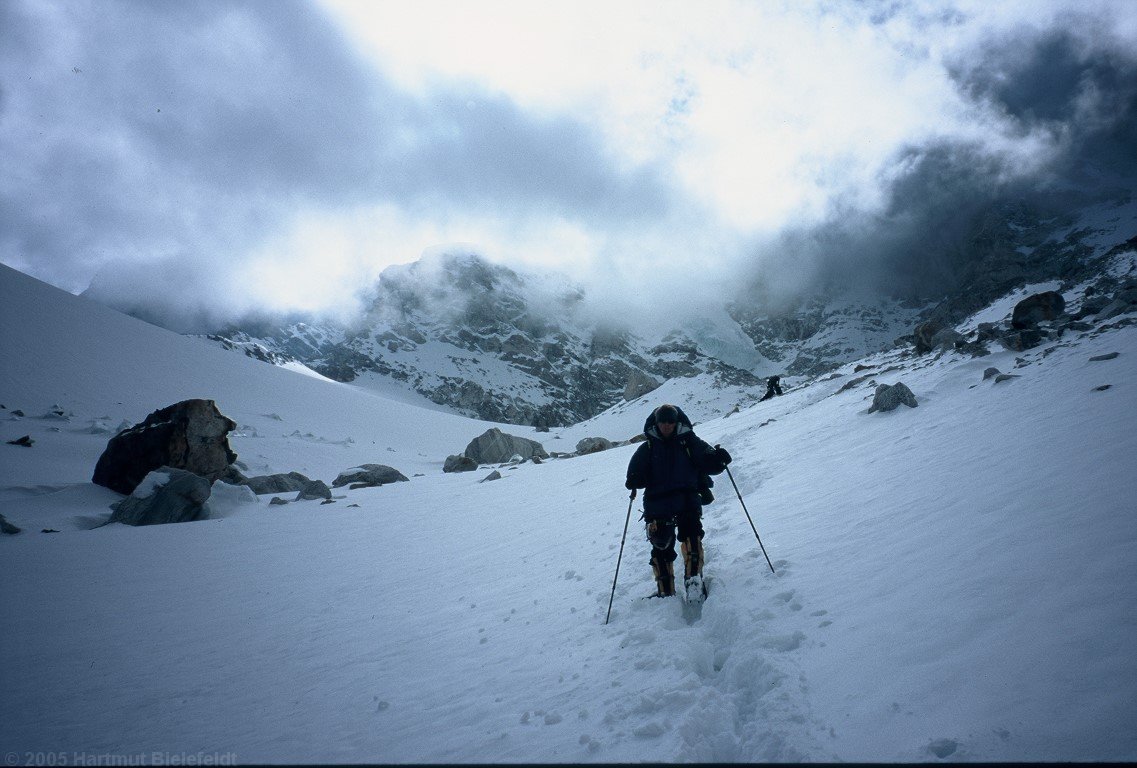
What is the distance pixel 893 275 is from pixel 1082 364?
787 feet

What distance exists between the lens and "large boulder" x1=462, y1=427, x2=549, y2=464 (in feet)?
104

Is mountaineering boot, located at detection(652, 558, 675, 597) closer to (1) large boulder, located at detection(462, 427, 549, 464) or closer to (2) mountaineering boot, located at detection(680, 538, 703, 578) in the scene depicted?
(2) mountaineering boot, located at detection(680, 538, 703, 578)

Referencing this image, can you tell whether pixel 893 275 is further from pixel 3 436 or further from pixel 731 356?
pixel 3 436

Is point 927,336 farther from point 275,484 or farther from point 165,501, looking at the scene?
point 165,501

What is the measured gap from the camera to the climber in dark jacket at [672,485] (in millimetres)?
4820

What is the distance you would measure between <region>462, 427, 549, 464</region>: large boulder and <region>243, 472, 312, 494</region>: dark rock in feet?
45.4

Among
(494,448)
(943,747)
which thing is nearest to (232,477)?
(494,448)

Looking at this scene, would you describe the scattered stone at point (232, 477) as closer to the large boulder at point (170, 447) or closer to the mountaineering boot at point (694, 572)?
the large boulder at point (170, 447)

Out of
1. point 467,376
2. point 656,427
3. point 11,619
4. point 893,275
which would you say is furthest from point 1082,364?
point 893,275

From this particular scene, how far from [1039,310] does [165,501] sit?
89.4ft

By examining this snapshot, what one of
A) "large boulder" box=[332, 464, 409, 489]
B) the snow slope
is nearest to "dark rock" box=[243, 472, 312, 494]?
"large boulder" box=[332, 464, 409, 489]

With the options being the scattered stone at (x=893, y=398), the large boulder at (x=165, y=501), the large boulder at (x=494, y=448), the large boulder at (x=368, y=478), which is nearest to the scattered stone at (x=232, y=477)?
the large boulder at (x=368, y=478)

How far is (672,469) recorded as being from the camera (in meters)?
5.06

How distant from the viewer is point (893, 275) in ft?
655
